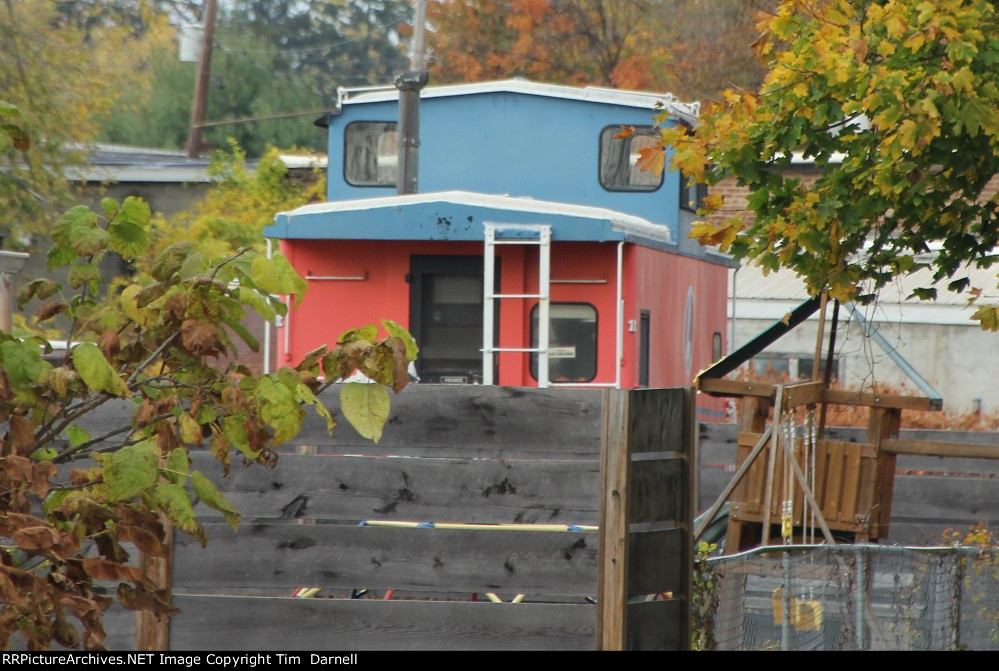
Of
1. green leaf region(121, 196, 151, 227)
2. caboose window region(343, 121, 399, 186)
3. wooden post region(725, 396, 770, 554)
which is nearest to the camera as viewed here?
green leaf region(121, 196, 151, 227)

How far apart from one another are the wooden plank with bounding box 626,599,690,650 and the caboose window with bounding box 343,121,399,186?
12308 mm

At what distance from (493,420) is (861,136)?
10.3 ft

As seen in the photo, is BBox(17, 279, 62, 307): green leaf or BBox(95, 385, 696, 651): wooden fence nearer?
BBox(17, 279, 62, 307): green leaf

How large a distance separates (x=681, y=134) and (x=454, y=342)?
6.64 metres

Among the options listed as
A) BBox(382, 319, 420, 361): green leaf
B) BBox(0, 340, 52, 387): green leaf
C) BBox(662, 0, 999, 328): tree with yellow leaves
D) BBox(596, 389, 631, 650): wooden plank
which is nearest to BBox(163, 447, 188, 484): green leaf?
BBox(0, 340, 52, 387): green leaf

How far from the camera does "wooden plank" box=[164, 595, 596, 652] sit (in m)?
5.59

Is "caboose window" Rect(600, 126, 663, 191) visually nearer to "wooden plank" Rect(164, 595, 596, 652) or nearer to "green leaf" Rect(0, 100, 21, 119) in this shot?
"wooden plank" Rect(164, 595, 596, 652)

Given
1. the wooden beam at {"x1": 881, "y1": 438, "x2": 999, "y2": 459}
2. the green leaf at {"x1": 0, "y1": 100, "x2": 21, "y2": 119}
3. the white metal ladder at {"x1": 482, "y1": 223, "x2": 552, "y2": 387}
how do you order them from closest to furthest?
the green leaf at {"x1": 0, "y1": 100, "x2": 21, "y2": 119} → the wooden beam at {"x1": 881, "y1": 438, "x2": 999, "y2": 459} → the white metal ladder at {"x1": 482, "y1": 223, "x2": 552, "y2": 387}

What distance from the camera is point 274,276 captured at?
13.2 feet

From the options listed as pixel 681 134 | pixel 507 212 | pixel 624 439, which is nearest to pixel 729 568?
pixel 624 439

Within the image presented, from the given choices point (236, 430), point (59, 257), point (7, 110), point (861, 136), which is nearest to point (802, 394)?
point (861, 136)

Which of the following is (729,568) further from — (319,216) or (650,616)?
(319,216)

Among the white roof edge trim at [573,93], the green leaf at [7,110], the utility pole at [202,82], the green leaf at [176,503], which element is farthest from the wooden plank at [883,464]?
the utility pole at [202,82]

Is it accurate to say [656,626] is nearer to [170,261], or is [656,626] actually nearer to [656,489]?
[656,489]
